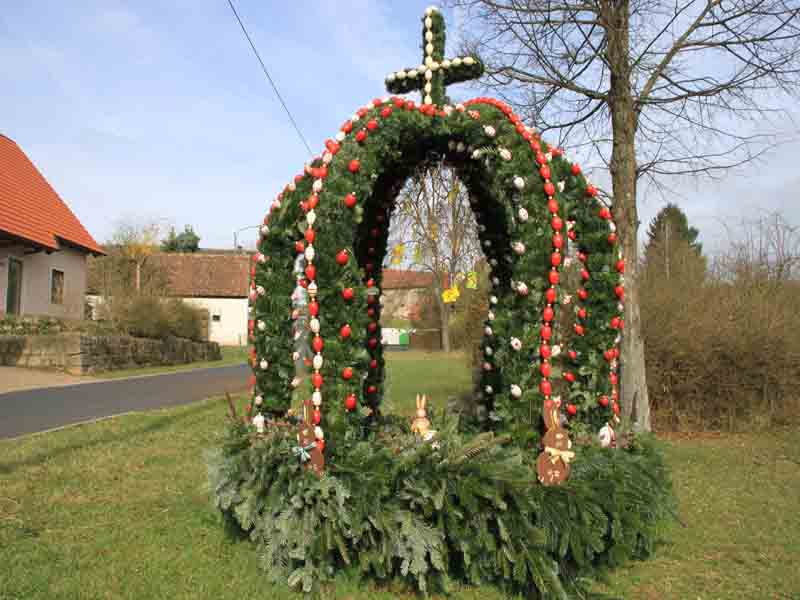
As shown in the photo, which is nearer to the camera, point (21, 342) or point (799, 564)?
point (799, 564)

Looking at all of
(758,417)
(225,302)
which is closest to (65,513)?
(758,417)

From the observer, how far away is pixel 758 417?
1038 centimetres

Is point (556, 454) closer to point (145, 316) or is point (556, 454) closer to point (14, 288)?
point (145, 316)

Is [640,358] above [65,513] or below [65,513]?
above

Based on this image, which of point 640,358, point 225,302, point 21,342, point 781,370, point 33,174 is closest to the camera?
point 640,358

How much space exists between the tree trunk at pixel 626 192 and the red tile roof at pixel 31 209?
1830 centimetres

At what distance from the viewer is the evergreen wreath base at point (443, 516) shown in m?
3.74

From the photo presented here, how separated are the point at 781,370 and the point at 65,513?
34.8 feet

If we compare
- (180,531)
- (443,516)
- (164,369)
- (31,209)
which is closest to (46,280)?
(31,209)

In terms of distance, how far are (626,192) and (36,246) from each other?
778 inches

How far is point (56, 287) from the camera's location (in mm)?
23844

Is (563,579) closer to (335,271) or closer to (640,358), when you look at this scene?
(335,271)

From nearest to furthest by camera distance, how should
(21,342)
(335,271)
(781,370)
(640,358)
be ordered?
(335,271), (640,358), (781,370), (21,342)

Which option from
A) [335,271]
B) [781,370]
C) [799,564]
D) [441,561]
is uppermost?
[335,271]
